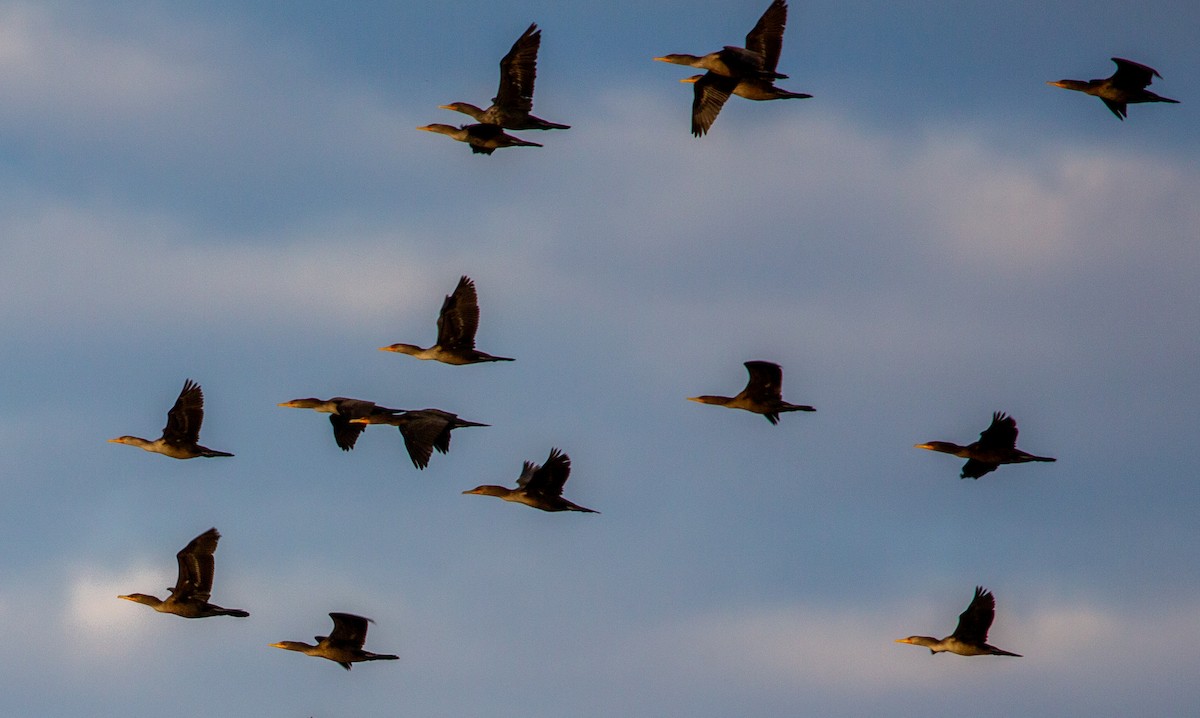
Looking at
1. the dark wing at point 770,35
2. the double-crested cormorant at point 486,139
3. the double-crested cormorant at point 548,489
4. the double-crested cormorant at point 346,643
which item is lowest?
the double-crested cormorant at point 346,643

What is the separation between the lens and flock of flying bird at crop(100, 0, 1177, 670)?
51188 mm

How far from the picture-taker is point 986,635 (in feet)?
168

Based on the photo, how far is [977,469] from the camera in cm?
5184

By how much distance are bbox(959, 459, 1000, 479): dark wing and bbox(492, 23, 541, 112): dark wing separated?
12878 mm

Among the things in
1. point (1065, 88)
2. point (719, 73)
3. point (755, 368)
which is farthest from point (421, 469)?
point (1065, 88)

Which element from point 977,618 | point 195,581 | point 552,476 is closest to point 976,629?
point 977,618

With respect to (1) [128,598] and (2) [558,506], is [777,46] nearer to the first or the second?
(2) [558,506]

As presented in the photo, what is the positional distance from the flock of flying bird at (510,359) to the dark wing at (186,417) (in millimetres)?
23

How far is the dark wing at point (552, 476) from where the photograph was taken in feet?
171

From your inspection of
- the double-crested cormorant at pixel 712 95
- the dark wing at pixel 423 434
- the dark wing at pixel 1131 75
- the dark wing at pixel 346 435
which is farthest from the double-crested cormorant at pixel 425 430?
the dark wing at pixel 1131 75

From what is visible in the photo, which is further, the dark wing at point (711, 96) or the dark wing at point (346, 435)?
the dark wing at point (346, 435)

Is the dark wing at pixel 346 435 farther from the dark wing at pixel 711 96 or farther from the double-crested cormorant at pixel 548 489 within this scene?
the dark wing at pixel 711 96

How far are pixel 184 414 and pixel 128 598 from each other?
4494 millimetres

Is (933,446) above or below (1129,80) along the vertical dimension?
below
